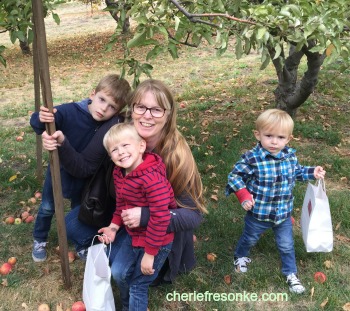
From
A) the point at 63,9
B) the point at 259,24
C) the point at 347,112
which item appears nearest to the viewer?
the point at 259,24

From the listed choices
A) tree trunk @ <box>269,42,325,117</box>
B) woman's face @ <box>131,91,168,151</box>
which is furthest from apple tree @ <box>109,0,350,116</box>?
tree trunk @ <box>269,42,325,117</box>

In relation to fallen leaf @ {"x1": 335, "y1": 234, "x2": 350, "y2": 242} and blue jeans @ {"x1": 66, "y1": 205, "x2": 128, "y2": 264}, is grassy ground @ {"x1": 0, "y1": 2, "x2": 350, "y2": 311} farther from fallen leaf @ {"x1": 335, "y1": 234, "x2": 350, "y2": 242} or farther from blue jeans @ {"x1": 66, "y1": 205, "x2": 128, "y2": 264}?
blue jeans @ {"x1": 66, "y1": 205, "x2": 128, "y2": 264}

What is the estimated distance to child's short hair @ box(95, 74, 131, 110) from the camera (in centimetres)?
276

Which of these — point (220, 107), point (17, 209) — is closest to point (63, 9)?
point (220, 107)

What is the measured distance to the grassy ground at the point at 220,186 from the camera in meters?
2.91

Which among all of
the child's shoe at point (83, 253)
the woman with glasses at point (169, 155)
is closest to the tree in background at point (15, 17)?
the woman with glasses at point (169, 155)

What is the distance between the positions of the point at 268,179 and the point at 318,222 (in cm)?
47

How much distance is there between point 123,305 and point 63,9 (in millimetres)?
34020

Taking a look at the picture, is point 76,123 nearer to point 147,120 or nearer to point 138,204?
point 147,120

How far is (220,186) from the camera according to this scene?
436cm

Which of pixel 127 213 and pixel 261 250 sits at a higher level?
pixel 127 213

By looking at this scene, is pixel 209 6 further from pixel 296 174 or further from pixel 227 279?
pixel 227 279

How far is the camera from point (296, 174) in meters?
2.92

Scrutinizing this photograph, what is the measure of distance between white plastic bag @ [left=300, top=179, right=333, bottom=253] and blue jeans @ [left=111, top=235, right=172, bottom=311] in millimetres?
1024
